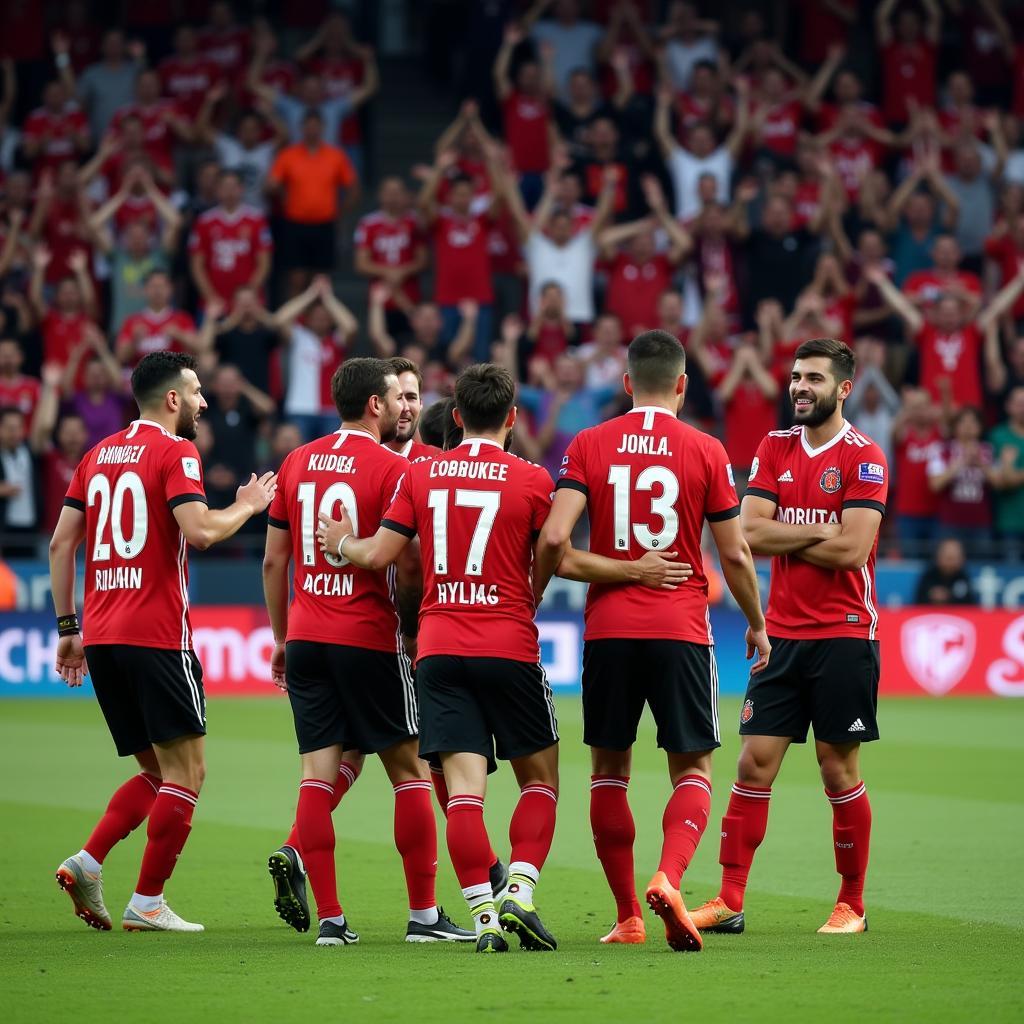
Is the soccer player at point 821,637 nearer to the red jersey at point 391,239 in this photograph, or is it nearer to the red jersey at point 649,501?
the red jersey at point 649,501

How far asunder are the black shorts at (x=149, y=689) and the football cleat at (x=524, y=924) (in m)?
1.71

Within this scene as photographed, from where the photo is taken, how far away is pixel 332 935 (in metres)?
7.36

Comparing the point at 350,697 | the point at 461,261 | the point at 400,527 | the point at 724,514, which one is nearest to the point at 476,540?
the point at 400,527

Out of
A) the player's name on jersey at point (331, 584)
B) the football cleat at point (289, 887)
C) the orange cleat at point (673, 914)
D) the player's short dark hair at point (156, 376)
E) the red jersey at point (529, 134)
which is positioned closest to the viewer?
the orange cleat at point (673, 914)

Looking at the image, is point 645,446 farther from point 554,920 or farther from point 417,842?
point 554,920

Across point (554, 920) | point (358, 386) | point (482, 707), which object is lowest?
point (554, 920)

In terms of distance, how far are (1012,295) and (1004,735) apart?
6.94m

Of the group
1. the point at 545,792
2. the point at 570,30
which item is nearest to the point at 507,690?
the point at 545,792

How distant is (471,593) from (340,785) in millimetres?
1254

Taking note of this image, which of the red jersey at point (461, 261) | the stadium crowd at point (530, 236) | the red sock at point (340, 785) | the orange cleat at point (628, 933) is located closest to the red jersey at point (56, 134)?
the stadium crowd at point (530, 236)

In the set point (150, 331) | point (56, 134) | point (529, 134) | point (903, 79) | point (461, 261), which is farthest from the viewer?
point (903, 79)

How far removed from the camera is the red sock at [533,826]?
7191 mm

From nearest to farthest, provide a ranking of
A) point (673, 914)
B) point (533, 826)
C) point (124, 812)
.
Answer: point (673, 914) < point (533, 826) < point (124, 812)

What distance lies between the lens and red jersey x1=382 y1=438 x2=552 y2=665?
730 cm
